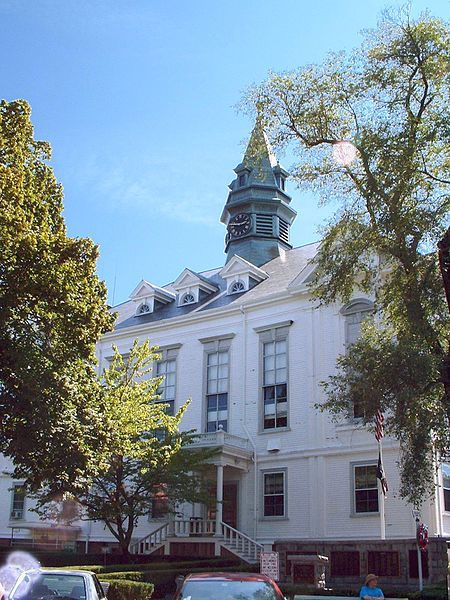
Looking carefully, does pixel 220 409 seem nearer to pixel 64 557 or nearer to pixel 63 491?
pixel 64 557

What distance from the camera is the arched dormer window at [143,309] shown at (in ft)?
124

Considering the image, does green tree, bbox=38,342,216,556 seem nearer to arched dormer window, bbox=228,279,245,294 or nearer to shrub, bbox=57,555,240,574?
shrub, bbox=57,555,240,574

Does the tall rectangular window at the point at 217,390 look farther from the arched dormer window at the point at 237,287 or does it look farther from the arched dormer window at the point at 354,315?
the arched dormer window at the point at 354,315

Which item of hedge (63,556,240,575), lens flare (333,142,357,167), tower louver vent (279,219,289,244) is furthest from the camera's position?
tower louver vent (279,219,289,244)

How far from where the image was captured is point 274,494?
28969 millimetres

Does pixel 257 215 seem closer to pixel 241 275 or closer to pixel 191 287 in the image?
pixel 191 287

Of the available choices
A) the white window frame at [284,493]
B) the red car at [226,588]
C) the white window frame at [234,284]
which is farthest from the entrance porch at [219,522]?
the red car at [226,588]

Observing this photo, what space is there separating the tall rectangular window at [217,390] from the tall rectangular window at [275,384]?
7.09ft

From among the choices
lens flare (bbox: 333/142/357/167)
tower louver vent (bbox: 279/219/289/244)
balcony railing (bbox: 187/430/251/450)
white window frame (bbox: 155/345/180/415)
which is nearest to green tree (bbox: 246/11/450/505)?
lens flare (bbox: 333/142/357/167)

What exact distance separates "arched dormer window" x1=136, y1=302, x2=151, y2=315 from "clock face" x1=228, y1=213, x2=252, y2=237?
6.52 metres

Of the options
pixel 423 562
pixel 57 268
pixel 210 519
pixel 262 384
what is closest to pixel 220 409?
pixel 262 384

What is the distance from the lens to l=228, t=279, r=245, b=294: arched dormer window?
34219 millimetres

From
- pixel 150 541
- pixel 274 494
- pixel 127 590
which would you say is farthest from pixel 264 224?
pixel 127 590

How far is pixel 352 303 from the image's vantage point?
2858 cm
